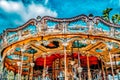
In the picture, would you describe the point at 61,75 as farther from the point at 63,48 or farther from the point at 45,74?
the point at 63,48

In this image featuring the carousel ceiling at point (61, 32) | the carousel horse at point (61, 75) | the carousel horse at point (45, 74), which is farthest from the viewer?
the carousel horse at point (45, 74)

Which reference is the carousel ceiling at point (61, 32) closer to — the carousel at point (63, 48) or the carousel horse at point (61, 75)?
the carousel at point (63, 48)

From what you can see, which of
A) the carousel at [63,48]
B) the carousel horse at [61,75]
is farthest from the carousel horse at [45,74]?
the carousel horse at [61,75]

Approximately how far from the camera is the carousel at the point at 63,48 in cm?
1300

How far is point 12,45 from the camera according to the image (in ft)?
47.5

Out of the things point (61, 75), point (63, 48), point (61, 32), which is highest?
point (61, 32)

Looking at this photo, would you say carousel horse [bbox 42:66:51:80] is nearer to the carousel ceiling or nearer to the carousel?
the carousel

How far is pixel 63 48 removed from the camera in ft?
55.0

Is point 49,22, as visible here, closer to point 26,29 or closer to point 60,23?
point 60,23

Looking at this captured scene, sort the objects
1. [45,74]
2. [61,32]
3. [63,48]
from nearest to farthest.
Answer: [61,32] → [63,48] → [45,74]

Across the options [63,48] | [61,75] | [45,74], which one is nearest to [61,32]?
[63,48]

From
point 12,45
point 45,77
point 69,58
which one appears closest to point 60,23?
point 12,45

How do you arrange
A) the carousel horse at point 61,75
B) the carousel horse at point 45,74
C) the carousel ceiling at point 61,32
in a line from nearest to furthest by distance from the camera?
the carousel ceiling at point 61,32
the carousel horse at point 61,75
the carousel horse at point 45,74

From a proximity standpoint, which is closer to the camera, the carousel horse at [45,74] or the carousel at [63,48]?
the carousel at [63,48]
